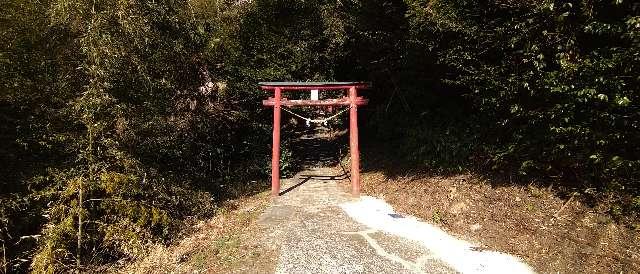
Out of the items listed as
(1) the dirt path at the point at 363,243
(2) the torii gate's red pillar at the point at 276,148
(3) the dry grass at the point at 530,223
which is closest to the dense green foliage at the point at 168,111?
(3) the dry grass at the point at 530,223

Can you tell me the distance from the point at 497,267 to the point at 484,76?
289cm

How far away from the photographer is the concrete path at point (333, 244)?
17.2ft

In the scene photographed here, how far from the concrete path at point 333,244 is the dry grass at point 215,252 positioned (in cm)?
27

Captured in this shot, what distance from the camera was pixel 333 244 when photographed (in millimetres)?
6047

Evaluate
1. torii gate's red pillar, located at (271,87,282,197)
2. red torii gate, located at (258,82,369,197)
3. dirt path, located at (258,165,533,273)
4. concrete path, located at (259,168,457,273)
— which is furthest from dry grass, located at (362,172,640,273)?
torii gate's red pillar, located at (271,87,282,197)

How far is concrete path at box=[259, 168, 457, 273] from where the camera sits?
523 centimetres

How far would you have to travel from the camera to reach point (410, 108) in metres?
10.4

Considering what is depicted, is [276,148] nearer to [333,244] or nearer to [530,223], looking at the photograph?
[333,244]

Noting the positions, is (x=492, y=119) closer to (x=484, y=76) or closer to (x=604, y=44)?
(x=484, y=76)

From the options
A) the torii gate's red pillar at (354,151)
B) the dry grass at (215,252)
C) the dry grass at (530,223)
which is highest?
the torii gate's red pillar at (354,151)

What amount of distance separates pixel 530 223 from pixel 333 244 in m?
2.84

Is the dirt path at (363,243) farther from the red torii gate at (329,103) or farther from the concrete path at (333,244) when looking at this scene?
the red torii gate at (329,103)

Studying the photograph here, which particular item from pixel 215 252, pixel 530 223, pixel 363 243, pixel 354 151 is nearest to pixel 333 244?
pixel 363 243

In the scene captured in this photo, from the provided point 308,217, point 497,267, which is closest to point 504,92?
point 497,267
